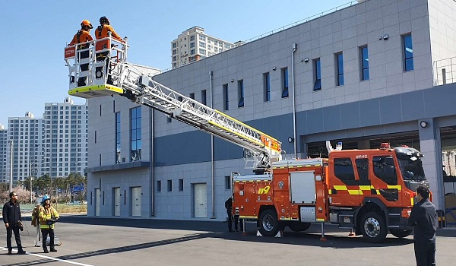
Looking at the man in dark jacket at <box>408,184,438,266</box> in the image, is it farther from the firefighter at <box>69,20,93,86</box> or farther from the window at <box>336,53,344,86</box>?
the window at <box>336,53,344,86</box>

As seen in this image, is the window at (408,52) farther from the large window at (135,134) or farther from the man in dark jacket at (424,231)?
the large window at (135,134)

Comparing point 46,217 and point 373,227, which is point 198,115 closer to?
point 46,217

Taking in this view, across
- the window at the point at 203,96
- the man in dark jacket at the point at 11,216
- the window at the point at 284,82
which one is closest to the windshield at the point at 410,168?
the man in dark jacket at the point at 11,216

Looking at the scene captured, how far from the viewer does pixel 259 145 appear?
20031 mm

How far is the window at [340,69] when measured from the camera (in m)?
24.8

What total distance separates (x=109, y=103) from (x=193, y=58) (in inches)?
416

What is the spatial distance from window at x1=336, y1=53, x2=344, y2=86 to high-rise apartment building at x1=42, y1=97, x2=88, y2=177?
105 meters

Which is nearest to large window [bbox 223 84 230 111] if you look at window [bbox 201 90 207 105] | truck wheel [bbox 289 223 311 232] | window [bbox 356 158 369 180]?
window [bbox 201 90 207 105]

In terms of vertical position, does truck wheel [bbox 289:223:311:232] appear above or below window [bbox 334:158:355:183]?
below

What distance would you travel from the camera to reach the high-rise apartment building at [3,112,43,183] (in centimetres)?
11450

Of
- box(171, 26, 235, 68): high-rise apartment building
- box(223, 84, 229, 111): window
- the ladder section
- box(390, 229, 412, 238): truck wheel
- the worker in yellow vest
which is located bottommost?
box(390, 229, 412, 238): truck wheel

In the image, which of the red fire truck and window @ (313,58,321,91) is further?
window @ (313,58,321,91)

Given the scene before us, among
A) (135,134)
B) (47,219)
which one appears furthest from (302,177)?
(135,134)

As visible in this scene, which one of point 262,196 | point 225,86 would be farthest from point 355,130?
point 225,86
